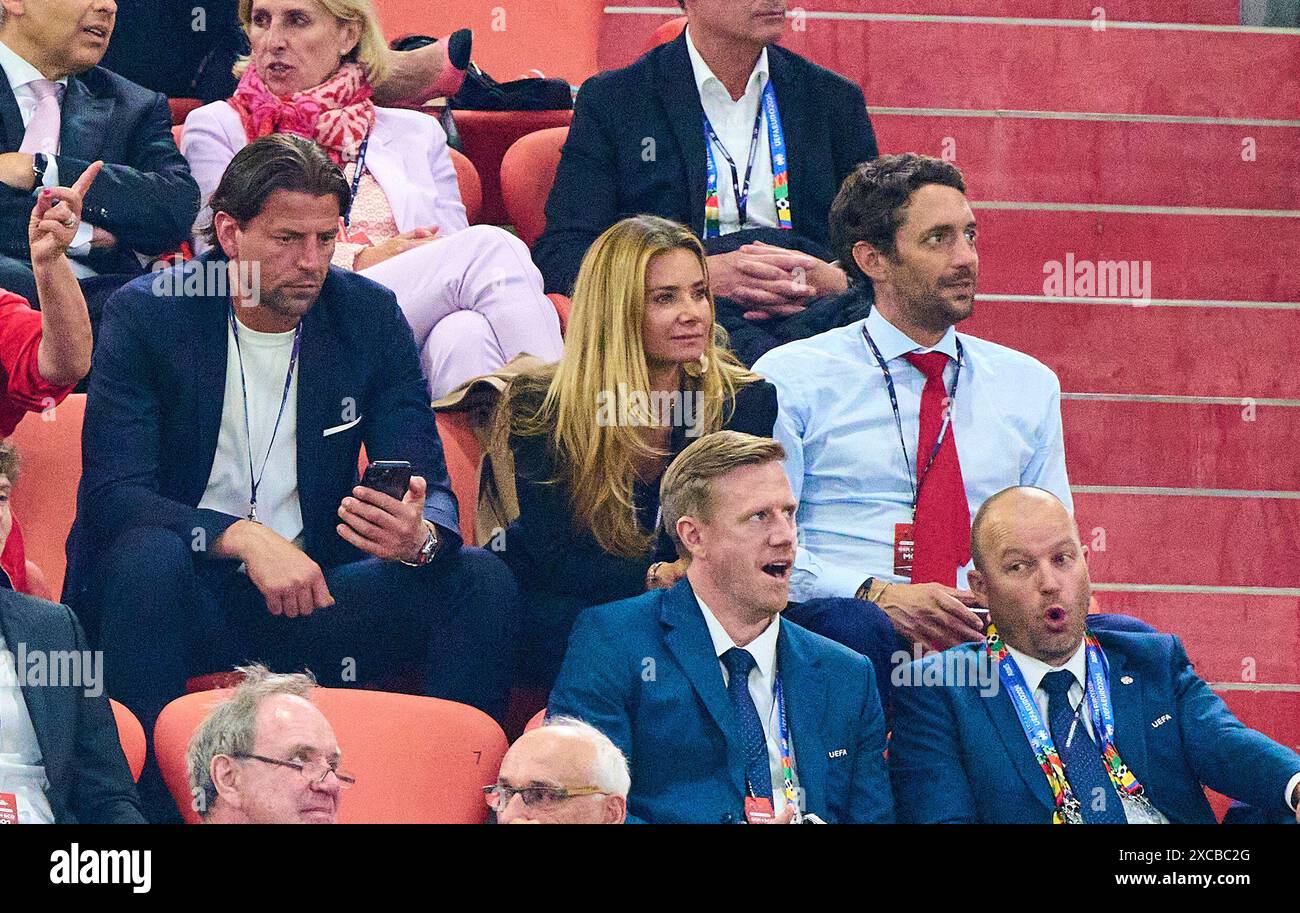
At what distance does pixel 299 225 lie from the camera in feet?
10.2

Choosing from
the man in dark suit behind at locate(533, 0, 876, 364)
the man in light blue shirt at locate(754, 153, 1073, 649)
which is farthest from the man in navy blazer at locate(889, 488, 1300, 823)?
the man in dark suit behind at locate(533, 0, 876, 364)

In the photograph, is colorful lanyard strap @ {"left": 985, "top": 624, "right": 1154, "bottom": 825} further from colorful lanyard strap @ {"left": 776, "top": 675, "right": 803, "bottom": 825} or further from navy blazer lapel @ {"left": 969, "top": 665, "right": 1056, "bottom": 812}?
colorful lanyard strap @ {"left": 776, "top": 675, "right": 803, "bottom": 825}

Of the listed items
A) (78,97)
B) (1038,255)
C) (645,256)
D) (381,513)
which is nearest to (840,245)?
(645,256)

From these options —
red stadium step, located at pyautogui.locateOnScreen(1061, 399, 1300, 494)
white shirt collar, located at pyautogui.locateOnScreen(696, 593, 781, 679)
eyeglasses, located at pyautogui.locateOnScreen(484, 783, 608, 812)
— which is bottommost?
eyeglasses, located at pyautogui.locateOnScreen(484, 783, 608, 812)

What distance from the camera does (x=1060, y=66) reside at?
457 centimetres

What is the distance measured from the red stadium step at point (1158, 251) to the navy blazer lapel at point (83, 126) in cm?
170

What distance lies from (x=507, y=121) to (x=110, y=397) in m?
1.71

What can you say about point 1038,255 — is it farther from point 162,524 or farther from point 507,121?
point 162,524

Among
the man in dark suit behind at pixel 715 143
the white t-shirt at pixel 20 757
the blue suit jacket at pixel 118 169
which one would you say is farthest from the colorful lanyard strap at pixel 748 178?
the white t-shirt at pixel 20 757

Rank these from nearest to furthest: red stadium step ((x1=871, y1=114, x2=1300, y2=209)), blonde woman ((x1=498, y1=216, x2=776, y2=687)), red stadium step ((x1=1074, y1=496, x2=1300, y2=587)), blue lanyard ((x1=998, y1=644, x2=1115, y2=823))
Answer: blue lanyard ((x1=998, y1=644, x2=1115, y2=823)) < blonde woman ((x1=498, y1=216, x2=776, y2=687)) < red stadium step ((x1=1074, y1=496, x2=1300, y2=587)) < red stadium step ((x1=871, y1=114, x2=1300, y2=209))

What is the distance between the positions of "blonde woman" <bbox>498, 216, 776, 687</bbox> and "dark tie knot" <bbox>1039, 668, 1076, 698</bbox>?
21.2 inches

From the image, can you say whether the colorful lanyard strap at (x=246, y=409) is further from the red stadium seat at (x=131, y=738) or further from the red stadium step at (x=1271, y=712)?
the red stadium step at (x=1271, y=712)

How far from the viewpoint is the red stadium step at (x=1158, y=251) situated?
420cm

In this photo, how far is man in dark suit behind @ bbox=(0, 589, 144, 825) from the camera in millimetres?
2658
